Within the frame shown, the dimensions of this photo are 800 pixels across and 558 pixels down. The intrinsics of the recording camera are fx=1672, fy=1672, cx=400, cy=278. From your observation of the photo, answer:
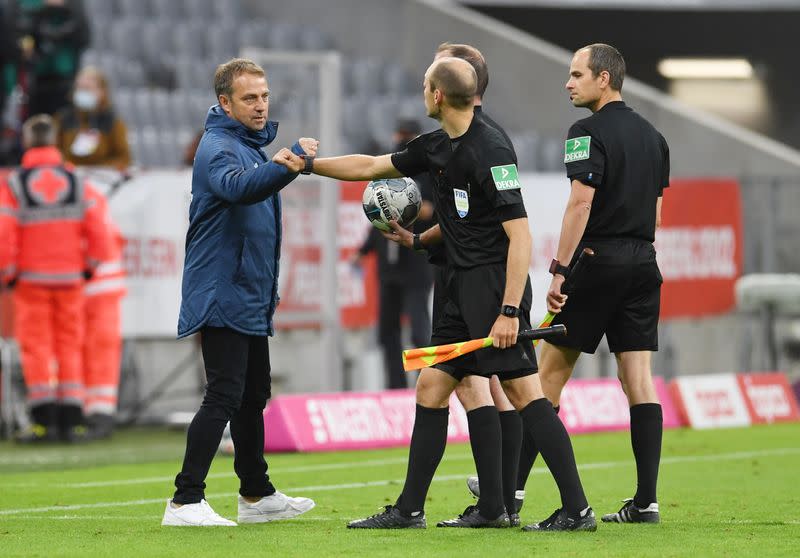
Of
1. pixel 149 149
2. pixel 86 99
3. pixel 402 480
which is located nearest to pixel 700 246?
pixel 149 149

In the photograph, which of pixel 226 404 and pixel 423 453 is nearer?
pixel 423 453

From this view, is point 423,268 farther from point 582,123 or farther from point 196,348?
point 582,123

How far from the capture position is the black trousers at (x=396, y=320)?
48.6 feet

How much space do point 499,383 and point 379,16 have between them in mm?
15380

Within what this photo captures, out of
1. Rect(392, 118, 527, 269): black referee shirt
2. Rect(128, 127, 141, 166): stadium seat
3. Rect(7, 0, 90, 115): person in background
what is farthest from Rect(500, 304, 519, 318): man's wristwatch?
Rect(128, 127, 141, 166): stadium seat

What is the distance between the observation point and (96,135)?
630 inches

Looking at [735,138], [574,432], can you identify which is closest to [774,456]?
[574,432]

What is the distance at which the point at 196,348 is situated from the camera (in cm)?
1545

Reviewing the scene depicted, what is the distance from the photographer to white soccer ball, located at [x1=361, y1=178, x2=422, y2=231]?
303 inches

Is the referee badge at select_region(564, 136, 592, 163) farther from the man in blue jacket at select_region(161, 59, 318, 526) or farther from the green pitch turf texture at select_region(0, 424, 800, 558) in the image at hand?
the green pitch turf texture at select_region(0, 424, 800, 558)

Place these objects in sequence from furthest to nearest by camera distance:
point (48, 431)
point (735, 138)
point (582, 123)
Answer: point (735, 138), point (48, 431), point (582, 123)

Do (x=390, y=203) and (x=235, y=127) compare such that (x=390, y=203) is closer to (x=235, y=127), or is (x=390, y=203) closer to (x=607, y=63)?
(x=235, y=127)

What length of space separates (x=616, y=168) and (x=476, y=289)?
1.05 m

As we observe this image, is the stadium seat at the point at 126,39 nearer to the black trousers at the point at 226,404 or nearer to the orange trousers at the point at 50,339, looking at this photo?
the orange trousers at the point at 50,339
